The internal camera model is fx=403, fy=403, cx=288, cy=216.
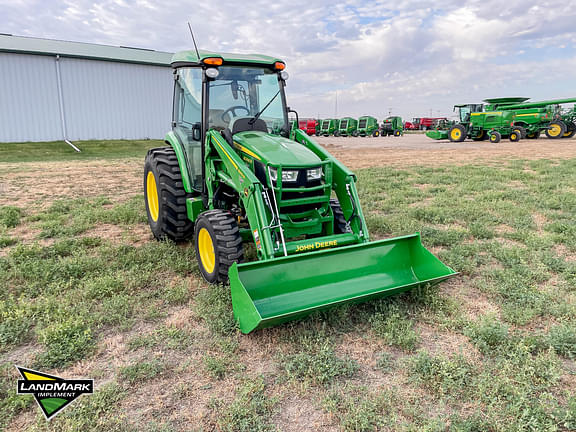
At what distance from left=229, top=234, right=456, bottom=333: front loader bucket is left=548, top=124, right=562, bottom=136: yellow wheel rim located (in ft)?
87.6

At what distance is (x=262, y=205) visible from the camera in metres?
3.90

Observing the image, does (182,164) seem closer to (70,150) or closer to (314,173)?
(314,173)

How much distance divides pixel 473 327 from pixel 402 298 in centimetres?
70

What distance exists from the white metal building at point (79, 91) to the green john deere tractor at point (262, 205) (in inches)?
874

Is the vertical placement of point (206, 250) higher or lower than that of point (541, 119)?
lower

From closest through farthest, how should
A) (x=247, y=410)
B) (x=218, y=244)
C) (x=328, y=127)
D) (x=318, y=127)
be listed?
1. (x=247, y=410)
2. (x=218, y=244)
3. (x=328, y=127)
4. (x=318, y=127)

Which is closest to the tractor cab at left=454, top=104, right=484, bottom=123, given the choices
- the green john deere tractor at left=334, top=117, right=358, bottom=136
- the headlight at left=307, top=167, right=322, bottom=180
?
the green john deere tractor at left=334, top=117, right=358, bottom=136

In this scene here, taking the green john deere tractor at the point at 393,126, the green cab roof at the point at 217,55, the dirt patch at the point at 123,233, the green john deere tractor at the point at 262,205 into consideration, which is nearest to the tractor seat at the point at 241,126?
the green john deere tractor at the point at 262,205

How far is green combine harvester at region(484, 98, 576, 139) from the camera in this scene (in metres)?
24.6

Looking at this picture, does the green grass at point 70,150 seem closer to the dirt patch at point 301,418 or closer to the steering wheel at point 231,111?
the steering wheel at point 231,111

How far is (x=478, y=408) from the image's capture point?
7.96 feet

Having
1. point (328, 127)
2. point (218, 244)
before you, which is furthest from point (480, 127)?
point (218, 244)

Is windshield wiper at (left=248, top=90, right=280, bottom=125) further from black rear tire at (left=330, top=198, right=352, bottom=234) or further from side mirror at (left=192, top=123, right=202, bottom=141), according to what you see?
black rear tire at (left=330, top=198, right=352, bottom=234)

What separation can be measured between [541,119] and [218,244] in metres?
27.2
